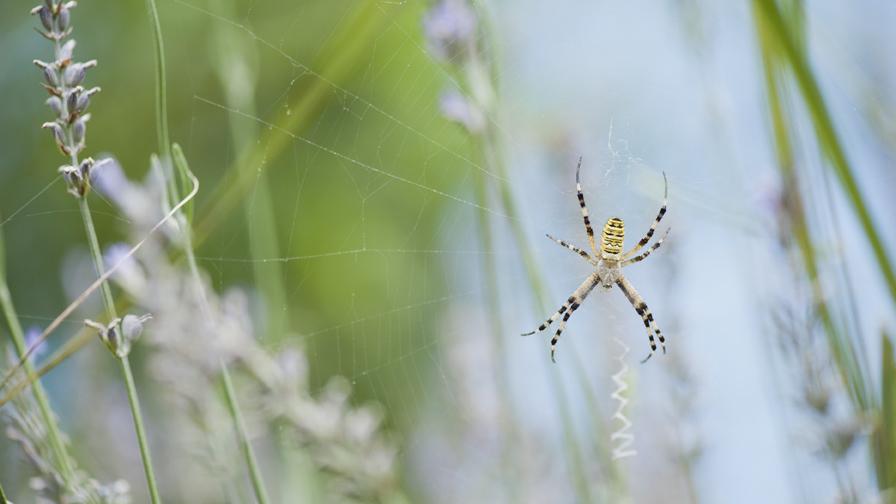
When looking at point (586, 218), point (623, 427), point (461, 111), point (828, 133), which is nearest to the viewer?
point (828, 133)

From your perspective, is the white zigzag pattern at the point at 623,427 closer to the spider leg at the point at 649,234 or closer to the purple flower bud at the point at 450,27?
the spider leg at the point at 649,234

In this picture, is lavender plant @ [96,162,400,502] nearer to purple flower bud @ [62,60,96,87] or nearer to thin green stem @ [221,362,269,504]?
thin green stem @ [221,362,269,504]

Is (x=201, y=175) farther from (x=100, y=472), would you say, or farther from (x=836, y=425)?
(x=836, y=425)

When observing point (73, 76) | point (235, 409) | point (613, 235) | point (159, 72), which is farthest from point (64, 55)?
point (613, 235)

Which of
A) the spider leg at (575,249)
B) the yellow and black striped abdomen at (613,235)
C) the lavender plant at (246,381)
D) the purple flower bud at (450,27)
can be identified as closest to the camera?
the lavender plant at (246,381)

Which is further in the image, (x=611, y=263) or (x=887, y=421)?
(x=611, y=263)

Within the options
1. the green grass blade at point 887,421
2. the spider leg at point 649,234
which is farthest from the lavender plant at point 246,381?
the spider leg at point 649,234

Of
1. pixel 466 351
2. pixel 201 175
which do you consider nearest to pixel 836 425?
pixel 466 351

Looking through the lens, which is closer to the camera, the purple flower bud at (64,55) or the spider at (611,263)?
the purple flower bud at (64,55)

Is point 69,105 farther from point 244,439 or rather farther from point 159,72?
point 244,439
